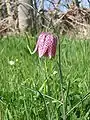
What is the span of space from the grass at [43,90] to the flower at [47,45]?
118mm

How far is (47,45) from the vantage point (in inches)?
35.4

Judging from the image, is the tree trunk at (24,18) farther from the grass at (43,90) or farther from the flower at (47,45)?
the flower at (47,45)

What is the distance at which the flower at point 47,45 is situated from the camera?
0.89 metres

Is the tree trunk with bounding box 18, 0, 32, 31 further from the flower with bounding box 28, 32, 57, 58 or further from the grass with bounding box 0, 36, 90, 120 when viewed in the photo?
the flower with bounding box 28, 32, 57, 58

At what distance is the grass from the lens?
1096 mm

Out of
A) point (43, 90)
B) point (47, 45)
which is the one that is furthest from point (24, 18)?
point (47, 45)

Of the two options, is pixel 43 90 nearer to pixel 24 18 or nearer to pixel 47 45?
pixel 47 45

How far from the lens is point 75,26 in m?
5.70

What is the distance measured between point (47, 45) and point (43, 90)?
488 millimetres

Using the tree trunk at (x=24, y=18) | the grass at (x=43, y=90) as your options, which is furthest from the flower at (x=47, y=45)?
the tree trunk at (x=24, y=18)

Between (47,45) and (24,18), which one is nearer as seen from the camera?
(47,45)

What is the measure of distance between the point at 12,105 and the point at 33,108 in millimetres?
81

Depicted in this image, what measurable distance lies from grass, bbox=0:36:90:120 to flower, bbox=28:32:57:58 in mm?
118

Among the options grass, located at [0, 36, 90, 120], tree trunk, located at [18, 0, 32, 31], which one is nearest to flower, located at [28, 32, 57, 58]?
grass, located at [0, 36, 90, 120]
